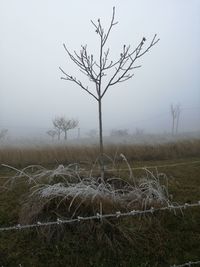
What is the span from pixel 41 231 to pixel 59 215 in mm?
261

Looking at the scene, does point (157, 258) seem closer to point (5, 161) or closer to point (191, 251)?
point (191, 251)

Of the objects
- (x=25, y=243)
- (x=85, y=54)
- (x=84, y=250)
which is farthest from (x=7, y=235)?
(x=85, y=54)

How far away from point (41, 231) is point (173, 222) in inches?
55.9

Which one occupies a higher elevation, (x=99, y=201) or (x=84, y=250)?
(x=99, y=201)

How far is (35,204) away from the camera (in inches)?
155

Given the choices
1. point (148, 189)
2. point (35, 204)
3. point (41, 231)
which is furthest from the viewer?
point (148, 189)

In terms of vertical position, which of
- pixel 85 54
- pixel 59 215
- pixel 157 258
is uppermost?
pixel 85 54

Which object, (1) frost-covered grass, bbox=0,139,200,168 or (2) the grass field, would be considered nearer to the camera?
(2) the grass field

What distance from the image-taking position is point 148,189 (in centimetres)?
448

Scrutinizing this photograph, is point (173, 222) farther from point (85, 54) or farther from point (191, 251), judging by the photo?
point (85, 54)

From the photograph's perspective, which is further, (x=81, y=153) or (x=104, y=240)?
(x=81, y=153)

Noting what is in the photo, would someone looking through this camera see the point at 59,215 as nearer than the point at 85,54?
Yes

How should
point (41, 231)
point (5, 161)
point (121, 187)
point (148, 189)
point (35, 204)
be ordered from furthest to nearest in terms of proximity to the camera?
point (5, 161)
point (121, 187)
point (148, 189)
point (35, 204)
point (41, 231)

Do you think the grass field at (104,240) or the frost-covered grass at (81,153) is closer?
the grass field at (104,240)
